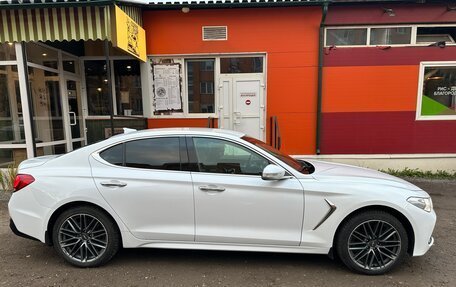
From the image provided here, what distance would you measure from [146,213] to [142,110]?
5585 mm

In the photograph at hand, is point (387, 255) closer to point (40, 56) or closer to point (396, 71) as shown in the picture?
point (396, 71)

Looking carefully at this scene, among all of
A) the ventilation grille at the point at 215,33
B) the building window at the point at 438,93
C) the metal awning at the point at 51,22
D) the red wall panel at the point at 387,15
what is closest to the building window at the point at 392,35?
the red wall panel at the point at 387,15

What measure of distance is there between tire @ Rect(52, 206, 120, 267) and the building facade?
4.41 meters

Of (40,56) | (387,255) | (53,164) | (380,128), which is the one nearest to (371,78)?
(380,128)

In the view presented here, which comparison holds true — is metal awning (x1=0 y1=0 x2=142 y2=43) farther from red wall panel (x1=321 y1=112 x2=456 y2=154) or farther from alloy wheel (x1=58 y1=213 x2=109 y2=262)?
red wall panel (x1=321 y1=112 x2=456 y2=154)

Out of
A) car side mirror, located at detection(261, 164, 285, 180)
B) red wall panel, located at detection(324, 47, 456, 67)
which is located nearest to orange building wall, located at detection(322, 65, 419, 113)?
red wall panel, located at detection(324, 47, 456, 67)

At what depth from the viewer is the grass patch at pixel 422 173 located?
7.89m

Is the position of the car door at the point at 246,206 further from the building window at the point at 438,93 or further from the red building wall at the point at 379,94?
the building window at the point at 438,93

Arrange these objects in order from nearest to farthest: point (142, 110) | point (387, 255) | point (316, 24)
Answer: point (387, 255)
point (316, 24)
point (142, 110)

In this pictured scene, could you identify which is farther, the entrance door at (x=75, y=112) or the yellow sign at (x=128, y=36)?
the entrance door at (x=75, y=112)

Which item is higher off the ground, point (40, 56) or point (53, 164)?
point (40, 56)

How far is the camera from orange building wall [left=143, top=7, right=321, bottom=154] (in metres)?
7.84

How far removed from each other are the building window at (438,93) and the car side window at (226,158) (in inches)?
244

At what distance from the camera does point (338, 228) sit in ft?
11.4
